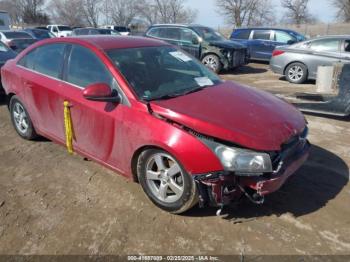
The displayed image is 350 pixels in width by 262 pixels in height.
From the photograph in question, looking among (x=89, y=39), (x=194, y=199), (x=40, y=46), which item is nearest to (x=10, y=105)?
(x=40, y=46)

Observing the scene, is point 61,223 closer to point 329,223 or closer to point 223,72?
point 329,223

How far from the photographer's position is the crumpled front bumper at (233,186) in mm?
2969

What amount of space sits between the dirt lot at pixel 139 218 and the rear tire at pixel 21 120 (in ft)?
2.01

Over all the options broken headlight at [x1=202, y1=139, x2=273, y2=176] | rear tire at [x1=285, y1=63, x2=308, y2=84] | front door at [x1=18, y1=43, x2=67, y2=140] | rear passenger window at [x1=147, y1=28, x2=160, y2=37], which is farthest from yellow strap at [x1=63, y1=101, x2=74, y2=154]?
rear passenger window at [x1=147, y1=28, x2=160, y2=37]

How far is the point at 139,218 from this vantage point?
337cm

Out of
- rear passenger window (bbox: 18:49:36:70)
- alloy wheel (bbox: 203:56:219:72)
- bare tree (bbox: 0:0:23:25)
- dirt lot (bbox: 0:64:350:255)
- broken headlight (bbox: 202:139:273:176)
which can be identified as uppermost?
bare tree (bbox: 0:0:23:25)

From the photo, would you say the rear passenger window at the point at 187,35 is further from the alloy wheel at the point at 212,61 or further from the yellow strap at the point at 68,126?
the yellow strap at the point at 68,126

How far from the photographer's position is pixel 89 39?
414 cm

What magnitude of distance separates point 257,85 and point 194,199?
8.25m

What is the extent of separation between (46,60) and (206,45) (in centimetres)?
870

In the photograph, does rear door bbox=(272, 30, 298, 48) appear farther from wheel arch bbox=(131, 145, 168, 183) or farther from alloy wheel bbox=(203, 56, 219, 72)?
wheel arch bbox=(131, 145, 168, 183)

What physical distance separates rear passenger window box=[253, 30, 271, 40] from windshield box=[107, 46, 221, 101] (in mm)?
11884

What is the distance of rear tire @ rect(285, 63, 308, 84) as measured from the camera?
10.7 meters

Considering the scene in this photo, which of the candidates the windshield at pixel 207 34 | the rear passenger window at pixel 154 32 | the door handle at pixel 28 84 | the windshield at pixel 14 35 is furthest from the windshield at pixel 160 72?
the windshield at pixel 14 35
